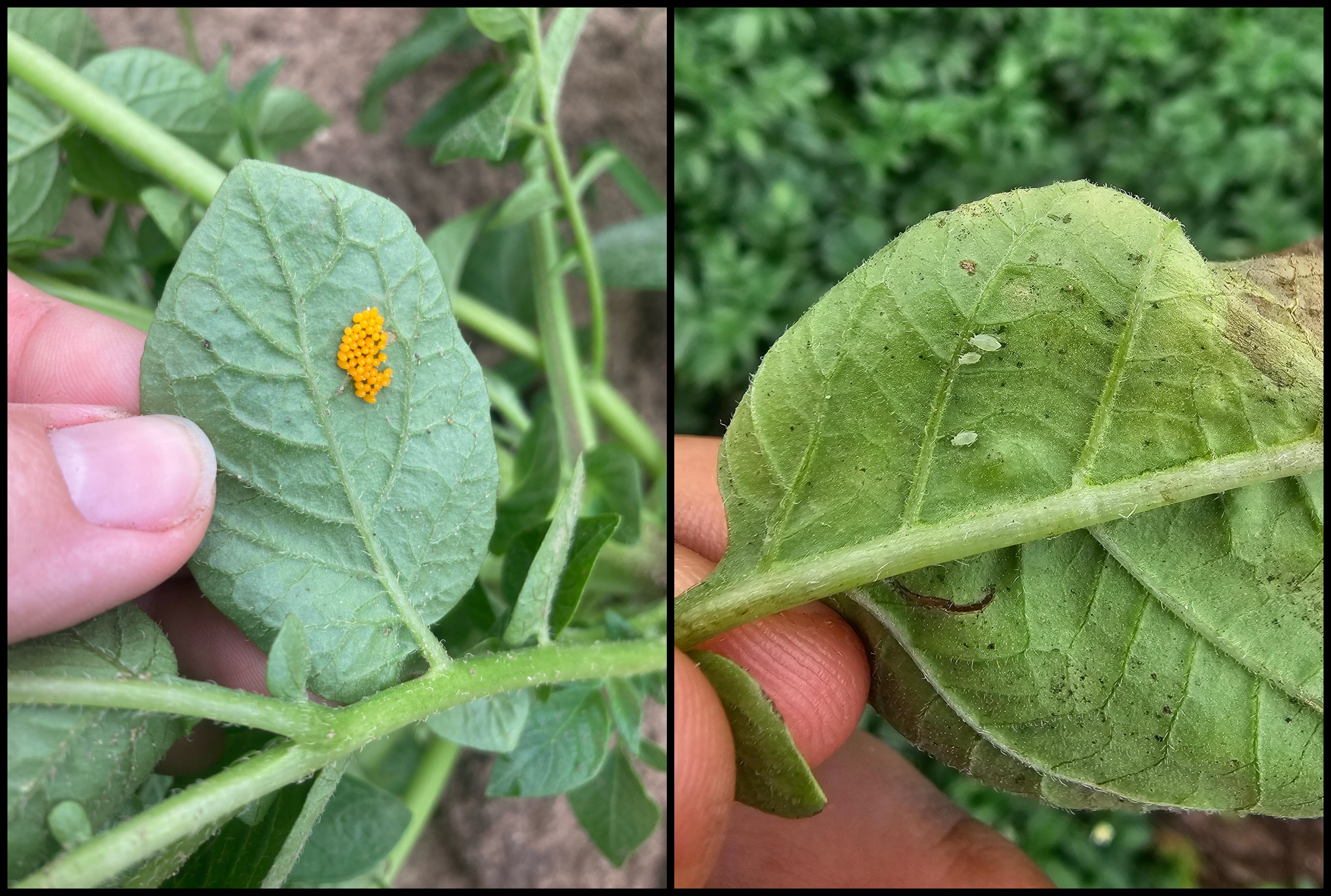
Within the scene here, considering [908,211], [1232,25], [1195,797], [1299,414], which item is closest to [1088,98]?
[1232,25]

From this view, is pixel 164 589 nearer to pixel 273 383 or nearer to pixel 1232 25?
pixel 273 383

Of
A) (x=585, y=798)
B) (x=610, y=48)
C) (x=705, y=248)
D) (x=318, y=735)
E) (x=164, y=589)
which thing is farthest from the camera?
(x=705, y=248)

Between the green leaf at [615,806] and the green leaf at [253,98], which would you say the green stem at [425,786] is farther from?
the green leaf at [253,98]

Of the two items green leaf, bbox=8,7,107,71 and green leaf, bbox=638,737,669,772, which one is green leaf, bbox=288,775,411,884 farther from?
green leaf, bbox=8,7,107,71

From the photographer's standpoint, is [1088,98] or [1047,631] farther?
[1088,98]

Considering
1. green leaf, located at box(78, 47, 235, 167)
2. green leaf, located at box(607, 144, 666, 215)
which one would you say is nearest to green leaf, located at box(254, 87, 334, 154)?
green leaf, located at box(78, 47, 235, 167)

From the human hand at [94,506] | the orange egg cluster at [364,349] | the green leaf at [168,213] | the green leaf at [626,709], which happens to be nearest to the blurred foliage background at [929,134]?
the green leaf at [626,709]

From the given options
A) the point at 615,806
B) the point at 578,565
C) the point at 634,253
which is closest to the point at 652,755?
the point at 615,806

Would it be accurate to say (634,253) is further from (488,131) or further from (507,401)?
(488,131)
